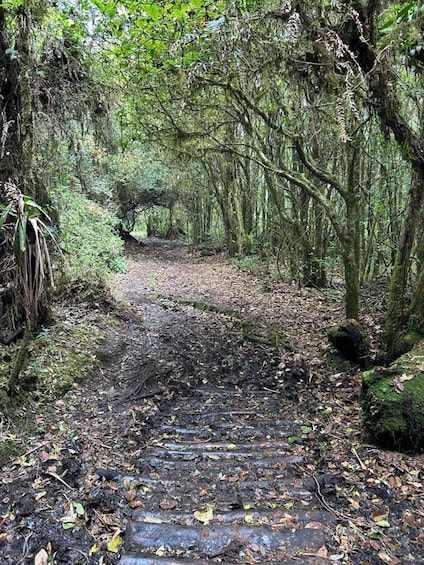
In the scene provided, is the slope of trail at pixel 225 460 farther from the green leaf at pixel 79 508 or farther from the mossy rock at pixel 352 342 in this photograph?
the mossy rock at pixel 352 342

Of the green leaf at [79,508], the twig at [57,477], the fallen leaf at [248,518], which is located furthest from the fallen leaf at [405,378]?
the twig at [57,477]

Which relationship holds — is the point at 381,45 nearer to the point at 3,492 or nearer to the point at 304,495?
the point at 304,495

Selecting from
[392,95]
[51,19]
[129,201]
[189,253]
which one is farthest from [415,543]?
[129,201]

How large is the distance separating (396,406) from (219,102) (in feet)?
29.7

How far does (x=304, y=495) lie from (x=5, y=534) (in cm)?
248

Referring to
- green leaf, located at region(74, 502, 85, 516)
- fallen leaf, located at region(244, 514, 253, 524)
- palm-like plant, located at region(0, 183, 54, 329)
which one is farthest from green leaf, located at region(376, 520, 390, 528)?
palm-like plant, located at region(0, 183, 54, 329)

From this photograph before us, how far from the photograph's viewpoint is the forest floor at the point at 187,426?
10.6ft

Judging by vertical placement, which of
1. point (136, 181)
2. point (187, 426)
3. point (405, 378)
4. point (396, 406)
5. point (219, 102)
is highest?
point (219, 102)

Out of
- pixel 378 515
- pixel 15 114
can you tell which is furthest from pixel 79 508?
pixel 15 114

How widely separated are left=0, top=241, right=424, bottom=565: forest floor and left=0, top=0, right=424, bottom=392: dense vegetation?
1.04m

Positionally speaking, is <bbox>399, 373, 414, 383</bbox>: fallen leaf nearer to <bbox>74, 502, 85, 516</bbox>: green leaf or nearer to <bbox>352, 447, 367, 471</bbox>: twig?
<bbox>352, 447, 367, 471</bbox>: twig

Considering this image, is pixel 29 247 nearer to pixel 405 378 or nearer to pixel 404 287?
pixel 405 378

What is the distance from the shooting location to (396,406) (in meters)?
4.31

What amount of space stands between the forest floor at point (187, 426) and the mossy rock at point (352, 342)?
238mm
